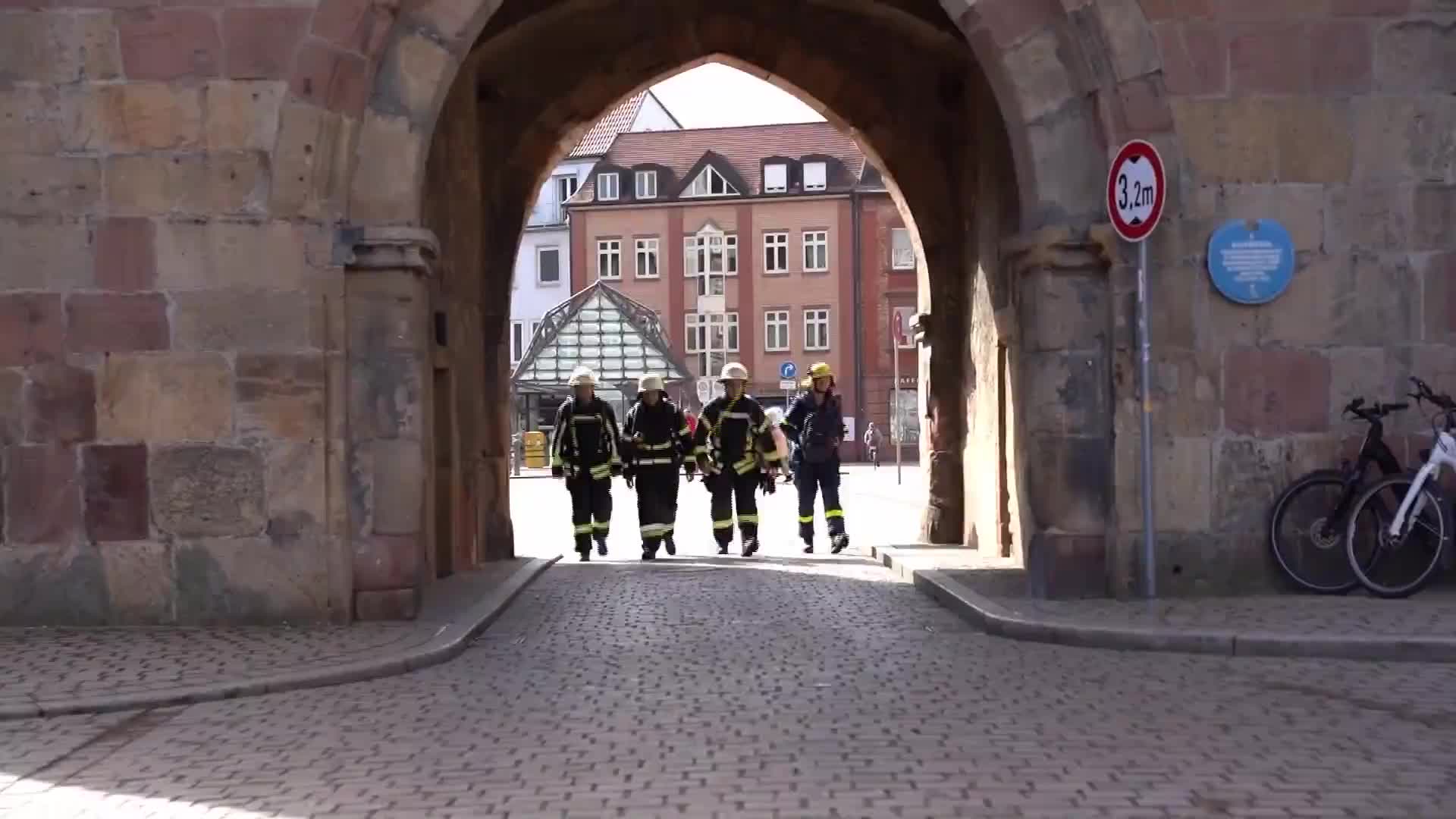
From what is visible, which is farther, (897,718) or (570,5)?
(570,5)

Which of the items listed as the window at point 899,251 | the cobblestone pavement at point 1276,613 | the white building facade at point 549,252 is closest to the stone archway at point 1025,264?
the cobblestone pavement at point 1276,613

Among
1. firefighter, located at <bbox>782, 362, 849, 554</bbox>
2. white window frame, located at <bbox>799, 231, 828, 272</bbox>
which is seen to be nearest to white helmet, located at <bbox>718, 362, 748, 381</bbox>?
firefighter, located at <bbox>782, 362, 849, 554</bbox>

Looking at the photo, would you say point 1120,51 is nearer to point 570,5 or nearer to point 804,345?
point 570,5

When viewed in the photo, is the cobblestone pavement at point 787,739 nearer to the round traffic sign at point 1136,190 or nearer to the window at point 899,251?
the round traffic sign at point 1136,190

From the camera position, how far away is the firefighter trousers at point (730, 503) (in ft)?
55.4

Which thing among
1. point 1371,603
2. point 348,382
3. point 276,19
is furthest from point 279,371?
point 1371,603

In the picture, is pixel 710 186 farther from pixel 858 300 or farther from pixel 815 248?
pixel 858 300

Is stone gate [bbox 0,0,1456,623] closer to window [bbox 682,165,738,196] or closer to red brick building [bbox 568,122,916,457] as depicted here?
red brick building [bbox 568,122,916,457]

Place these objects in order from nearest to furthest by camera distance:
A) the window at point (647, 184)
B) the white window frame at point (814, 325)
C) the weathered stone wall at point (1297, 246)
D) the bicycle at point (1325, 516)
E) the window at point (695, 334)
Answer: the bicycle at point (1325, 516), the weathered stone wall at point (1297, 246), the white window frame at point (814, 325), the window at point (695, 334), the window at point (647, 184)

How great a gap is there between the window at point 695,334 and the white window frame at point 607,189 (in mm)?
5730

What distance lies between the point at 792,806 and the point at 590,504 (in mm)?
11299

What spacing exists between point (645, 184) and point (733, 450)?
2042 inches

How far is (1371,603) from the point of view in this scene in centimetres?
1010

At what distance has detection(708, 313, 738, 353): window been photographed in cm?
6644
